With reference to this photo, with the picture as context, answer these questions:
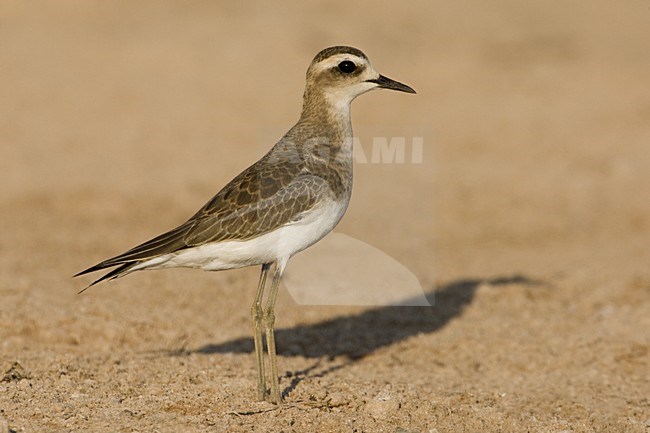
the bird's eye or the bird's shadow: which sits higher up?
the bird's eye

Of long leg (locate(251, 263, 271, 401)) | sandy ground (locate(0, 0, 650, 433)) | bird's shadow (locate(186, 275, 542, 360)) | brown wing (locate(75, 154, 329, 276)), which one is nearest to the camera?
brown wing (locate(75, 154, 329, 276))

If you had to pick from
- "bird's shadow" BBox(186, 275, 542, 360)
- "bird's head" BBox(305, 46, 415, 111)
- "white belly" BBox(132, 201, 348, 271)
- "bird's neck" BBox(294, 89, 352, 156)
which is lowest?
"bird's shadow" BBox(186, 275, 542, 360)

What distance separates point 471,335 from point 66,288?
14.5 ft

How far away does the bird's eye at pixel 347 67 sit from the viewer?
741cm

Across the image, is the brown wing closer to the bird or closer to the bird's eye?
the bird

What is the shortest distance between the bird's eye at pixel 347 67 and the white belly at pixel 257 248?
1266mm

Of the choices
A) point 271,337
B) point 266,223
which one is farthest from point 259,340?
point 266,223

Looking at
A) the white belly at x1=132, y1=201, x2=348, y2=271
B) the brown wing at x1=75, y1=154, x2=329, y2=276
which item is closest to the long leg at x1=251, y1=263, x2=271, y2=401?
the white belly at x1=132, y1=201, x2=348, y2=271

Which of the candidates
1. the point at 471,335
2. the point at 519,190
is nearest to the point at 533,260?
the point at 519,190

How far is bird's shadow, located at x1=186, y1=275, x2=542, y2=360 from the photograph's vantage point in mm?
8805

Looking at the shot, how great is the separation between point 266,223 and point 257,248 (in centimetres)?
20

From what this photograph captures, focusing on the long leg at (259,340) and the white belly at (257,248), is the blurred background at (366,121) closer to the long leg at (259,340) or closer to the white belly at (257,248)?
the long leg at (259,340)

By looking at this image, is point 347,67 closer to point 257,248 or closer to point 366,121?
point 257,248

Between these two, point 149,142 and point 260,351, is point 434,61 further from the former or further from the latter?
point 260,351
